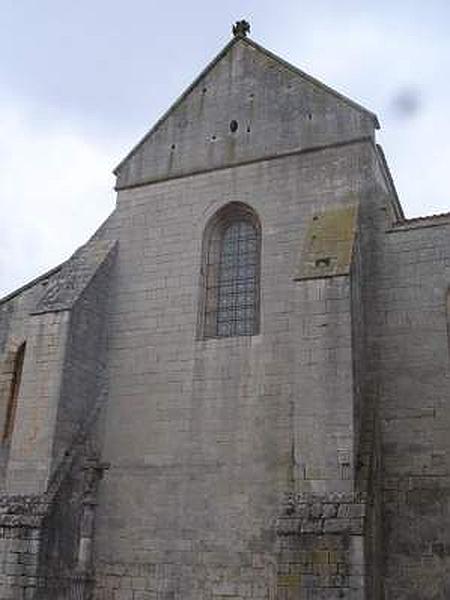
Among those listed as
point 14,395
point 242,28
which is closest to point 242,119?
point 242,28

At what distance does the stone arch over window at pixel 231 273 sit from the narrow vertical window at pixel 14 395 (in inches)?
143

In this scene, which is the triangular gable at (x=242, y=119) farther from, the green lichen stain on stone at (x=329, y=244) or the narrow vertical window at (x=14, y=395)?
the narrow vertical window at (x=14, y=395)

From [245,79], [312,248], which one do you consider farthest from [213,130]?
A: [312,248]

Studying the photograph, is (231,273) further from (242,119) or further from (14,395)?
(14,395)

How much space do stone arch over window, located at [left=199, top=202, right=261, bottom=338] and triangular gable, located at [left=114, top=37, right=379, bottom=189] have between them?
1.20 m

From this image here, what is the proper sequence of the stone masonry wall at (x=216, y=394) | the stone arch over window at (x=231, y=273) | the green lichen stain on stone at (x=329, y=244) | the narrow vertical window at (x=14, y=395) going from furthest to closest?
the narrow vertical window at (x=14, y=395)
the stone arch over window at (x=231, y=273)
the green lichen stain on stone at (x=329, y=244)
the stone masonry wall at (x=216, y=394)

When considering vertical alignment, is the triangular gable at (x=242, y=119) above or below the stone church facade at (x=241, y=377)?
above

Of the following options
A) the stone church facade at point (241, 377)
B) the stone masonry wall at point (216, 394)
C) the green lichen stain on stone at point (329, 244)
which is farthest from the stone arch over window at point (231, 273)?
the green lichen stain on stone at point (329, 244)

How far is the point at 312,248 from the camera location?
11.4 m

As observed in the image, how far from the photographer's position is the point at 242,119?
1411cm

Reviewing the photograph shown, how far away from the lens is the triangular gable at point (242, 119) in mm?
13250

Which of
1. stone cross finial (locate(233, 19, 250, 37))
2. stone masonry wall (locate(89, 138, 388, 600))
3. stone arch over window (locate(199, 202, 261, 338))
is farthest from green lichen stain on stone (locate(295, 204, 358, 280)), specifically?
stone cross finial (locate(233, 19, 250, 37))

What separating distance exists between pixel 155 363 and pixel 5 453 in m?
3.13

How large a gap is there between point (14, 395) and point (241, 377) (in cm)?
448
